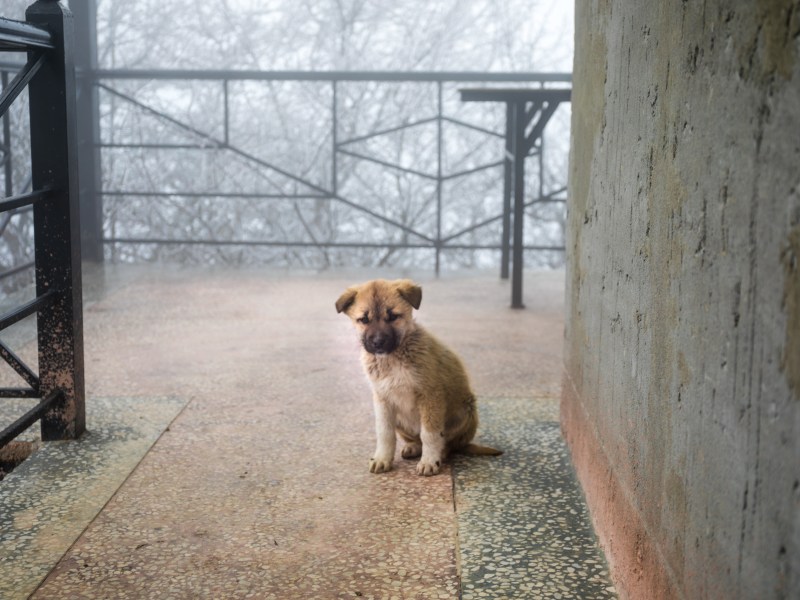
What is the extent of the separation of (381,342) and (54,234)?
1331 millimetres

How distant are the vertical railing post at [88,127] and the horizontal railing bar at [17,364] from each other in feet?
15.7

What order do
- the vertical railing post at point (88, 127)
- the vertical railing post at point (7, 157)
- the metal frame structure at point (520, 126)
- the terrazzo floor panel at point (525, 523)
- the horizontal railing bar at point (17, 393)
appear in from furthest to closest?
the vertical railing post at point (88, 127) < the metal frame structure at point (520, 126) < the vertical railing post at point (7, 157) < the horizontal railing bar at point (17, 393) < the terrazzo floor panel at point (525, 523)

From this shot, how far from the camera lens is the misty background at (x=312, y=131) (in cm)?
966

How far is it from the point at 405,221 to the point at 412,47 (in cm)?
251

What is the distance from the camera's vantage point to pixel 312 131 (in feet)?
33.5

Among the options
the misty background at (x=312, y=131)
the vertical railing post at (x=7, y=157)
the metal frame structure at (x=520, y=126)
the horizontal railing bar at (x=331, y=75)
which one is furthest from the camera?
the misty background at (x=312, y=131)

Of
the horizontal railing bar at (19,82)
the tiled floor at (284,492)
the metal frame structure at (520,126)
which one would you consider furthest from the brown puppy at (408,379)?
the metal frame structure at (520,126)

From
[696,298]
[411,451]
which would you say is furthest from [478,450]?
[696,298]

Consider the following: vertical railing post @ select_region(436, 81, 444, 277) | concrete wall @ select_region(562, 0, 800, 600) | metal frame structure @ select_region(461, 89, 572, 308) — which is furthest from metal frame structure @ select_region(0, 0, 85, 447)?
vertical railing post @ select_region(436, 81, 444, 277)

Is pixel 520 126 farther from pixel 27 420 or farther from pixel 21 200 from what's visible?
pixel 27 420

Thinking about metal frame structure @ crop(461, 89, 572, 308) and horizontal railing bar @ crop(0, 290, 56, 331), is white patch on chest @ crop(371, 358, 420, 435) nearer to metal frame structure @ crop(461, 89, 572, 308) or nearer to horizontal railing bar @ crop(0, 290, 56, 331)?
horizontal railing bar @ crop(0, 290, 56, 331)

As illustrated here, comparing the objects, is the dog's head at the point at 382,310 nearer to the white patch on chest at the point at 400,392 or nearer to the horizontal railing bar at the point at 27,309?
the white patch on chest at the point at 400,392

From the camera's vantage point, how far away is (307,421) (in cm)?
446

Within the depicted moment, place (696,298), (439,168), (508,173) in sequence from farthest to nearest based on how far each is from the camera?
(439,168), (508,173), (696,298)
